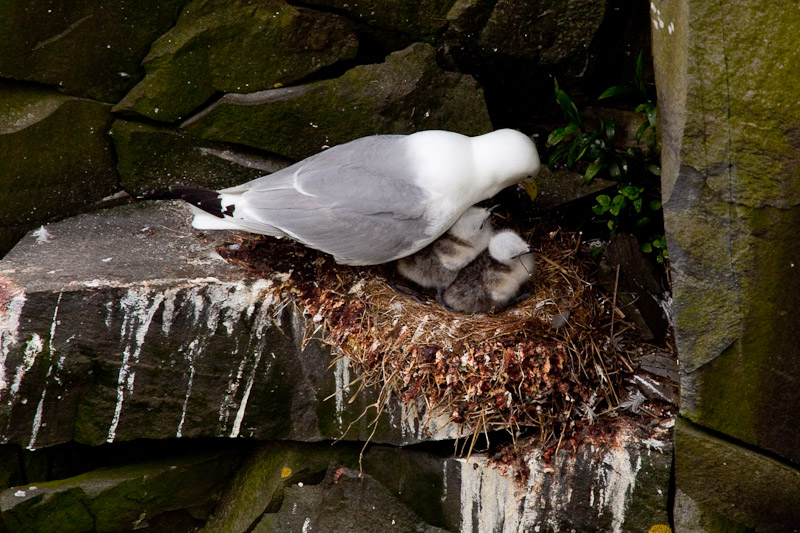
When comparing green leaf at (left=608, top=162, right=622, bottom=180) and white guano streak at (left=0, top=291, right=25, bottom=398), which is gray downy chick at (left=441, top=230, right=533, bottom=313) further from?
white guano streak at (left=0, top=291, right=25, bottom=398)

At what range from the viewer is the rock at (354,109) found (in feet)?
10.8

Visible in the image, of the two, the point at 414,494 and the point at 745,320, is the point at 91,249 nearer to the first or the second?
the point at 414,494

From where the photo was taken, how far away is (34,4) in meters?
3.04

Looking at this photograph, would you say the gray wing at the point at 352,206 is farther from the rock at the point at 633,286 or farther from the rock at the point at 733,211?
the rock at the point at 733,211

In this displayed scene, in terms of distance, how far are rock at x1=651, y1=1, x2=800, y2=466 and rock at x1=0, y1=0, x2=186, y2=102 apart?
6.60 ft

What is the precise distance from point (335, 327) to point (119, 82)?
1.38 meters

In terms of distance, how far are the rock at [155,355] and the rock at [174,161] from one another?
0.33 meters

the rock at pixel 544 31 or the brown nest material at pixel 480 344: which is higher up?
the rock at pixel 544 31

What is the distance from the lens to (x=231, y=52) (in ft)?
10.7

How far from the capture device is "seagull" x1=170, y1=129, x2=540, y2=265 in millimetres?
3002

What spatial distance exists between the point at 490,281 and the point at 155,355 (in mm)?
1380

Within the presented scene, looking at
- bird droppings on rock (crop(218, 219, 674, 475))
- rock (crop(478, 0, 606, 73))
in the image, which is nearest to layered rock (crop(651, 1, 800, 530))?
bird droppings on rock (crop(218, 219, 674, 475))

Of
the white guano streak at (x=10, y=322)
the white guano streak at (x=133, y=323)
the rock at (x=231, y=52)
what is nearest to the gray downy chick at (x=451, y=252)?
the rock at (x=231, y=52)

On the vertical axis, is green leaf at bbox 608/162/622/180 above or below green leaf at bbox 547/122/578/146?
below
